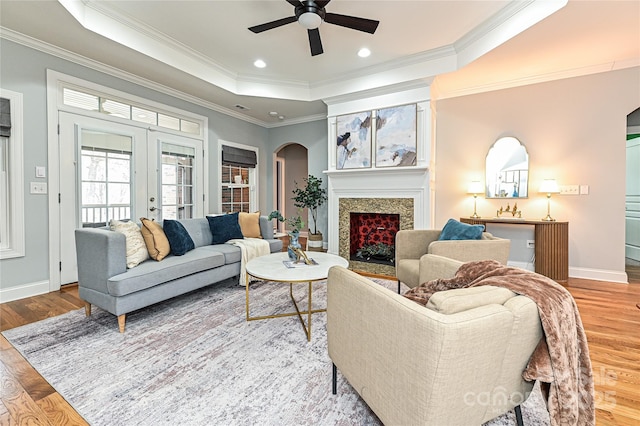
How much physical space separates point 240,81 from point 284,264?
10.8ft

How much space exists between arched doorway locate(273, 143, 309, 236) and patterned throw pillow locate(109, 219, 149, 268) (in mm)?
5354

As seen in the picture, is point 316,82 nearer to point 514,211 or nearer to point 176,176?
point 176,176

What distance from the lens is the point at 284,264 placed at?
252 centimetres

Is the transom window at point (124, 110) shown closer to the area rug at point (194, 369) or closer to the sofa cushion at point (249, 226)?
the sofa cushion at point (249, 226)

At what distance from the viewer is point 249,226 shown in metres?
3.98

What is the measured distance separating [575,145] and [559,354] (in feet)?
12.9

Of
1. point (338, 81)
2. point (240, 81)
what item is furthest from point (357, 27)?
point (240, 81)

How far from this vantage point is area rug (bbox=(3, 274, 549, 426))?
55.8 inches

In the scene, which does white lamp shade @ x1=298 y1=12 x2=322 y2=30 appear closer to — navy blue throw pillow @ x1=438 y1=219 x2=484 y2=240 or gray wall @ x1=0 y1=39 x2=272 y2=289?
navy blue throw pillow @ x1=438 y1=219 x2=484 y2=240

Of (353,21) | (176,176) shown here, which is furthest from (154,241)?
(353,21)

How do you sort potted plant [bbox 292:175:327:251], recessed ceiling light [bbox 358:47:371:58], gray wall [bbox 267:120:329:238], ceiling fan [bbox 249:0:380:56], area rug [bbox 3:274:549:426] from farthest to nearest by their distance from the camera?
gray wall [bbox 267:120:329:238] < potted plant [bbox 292:175:327:251] < recessed ceiling light [bbox 358:47:371:58] < ceiling fan [bbox 249:0:380:56] < area rug [bbox 3:274:549:426]

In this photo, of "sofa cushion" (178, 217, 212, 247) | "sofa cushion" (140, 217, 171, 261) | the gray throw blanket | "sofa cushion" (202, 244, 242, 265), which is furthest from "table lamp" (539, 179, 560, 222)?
"sofa cushion" (140, 217, 171, 261)

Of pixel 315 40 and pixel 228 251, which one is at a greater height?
pixel 315 40

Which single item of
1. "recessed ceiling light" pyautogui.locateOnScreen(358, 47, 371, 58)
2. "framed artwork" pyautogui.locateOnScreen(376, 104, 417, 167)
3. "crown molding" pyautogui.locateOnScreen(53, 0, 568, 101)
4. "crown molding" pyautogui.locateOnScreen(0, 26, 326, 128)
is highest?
"recessed ceiling light" pyautogui.locateOnScreen(358, 47, 371, 58)
